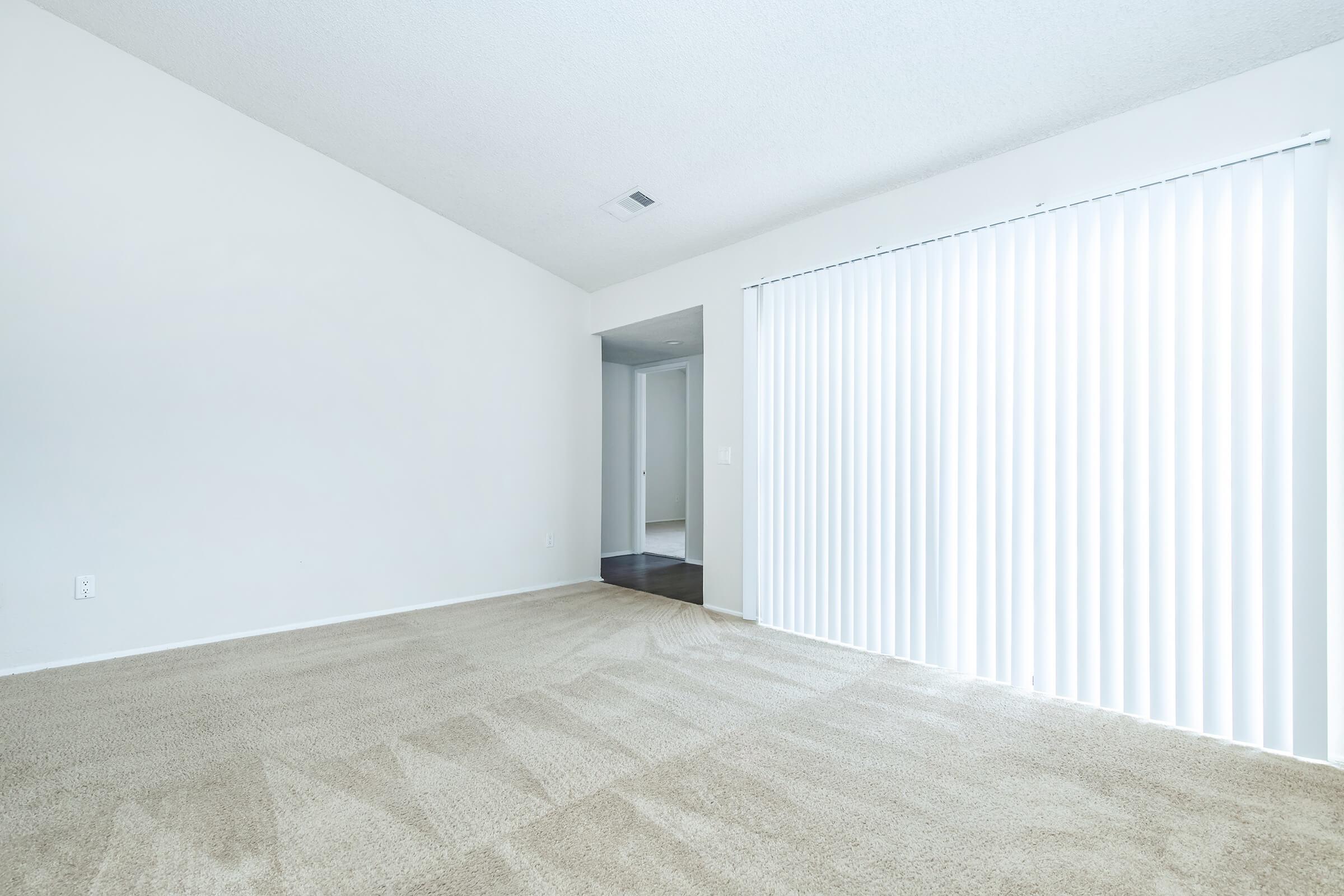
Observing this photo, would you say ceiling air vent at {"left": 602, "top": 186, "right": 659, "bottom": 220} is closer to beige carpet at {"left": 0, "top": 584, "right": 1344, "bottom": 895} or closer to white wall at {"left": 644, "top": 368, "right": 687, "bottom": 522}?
beige carpet at {"left": 0, "top": 584, "right": 1344, "bottom": 895}

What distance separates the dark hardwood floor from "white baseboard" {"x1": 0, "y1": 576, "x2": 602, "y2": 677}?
2.32ft

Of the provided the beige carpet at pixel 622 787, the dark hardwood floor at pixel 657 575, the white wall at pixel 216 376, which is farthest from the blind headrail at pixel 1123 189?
the white wall at pixel 216 376

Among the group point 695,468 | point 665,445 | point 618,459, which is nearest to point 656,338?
point 695,468

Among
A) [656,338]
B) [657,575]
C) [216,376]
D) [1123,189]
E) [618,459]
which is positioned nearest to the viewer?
[1123,189]

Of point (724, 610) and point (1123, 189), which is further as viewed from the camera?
point (724, 610)

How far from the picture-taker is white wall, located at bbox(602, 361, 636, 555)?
6961 millimetres

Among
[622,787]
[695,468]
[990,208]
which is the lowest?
[622,787]

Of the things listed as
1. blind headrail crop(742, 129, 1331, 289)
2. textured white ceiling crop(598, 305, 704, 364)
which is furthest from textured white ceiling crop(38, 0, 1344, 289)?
textured white ceiling crop(598, 305, 704, 364)

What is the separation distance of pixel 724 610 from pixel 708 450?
1183 millimetres

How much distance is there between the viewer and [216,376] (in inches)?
141

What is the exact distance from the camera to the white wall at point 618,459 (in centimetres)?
696

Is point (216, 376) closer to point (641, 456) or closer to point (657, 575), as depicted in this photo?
point (657, 575)

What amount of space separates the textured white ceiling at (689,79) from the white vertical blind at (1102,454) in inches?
18.5

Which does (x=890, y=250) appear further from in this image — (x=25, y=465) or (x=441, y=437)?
(x=25, y=465)
